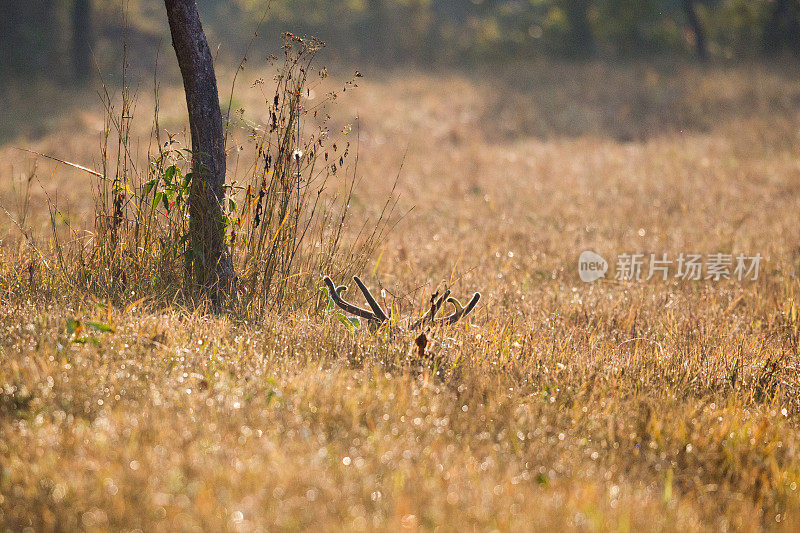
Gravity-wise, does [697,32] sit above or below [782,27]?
below

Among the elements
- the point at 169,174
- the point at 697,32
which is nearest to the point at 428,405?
the point at 169,174

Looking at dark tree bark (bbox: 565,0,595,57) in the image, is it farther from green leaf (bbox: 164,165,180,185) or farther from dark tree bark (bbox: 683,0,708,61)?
green leaf (bbox: 164,165,180,185)

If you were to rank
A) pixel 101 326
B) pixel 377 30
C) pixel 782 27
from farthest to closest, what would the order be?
1. pixel 377 30
2. pixel 782 27
3. pixel 101 326

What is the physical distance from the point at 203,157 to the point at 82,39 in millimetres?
14375

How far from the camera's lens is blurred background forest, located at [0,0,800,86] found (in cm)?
1634

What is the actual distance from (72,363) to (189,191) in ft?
3.66

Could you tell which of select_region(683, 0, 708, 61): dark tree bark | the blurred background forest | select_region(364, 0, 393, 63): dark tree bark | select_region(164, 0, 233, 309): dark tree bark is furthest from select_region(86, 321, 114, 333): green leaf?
select_region(364, 0, 393, 63): dark tree bark

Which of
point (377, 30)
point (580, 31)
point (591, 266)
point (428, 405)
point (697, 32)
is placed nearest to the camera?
point (428, 405)

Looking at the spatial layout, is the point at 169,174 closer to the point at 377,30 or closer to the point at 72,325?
the point at 72,325

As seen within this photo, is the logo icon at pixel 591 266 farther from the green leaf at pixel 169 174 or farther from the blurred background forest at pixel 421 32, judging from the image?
the blurred background forest at pixel 421 32

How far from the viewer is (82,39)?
51.1ft

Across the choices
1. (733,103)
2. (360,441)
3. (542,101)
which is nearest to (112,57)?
(542,101)

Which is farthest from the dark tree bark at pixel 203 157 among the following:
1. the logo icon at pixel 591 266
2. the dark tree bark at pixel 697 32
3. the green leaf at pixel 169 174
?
the dark tree bark at pixel 697 32

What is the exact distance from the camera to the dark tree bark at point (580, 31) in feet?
59.3
